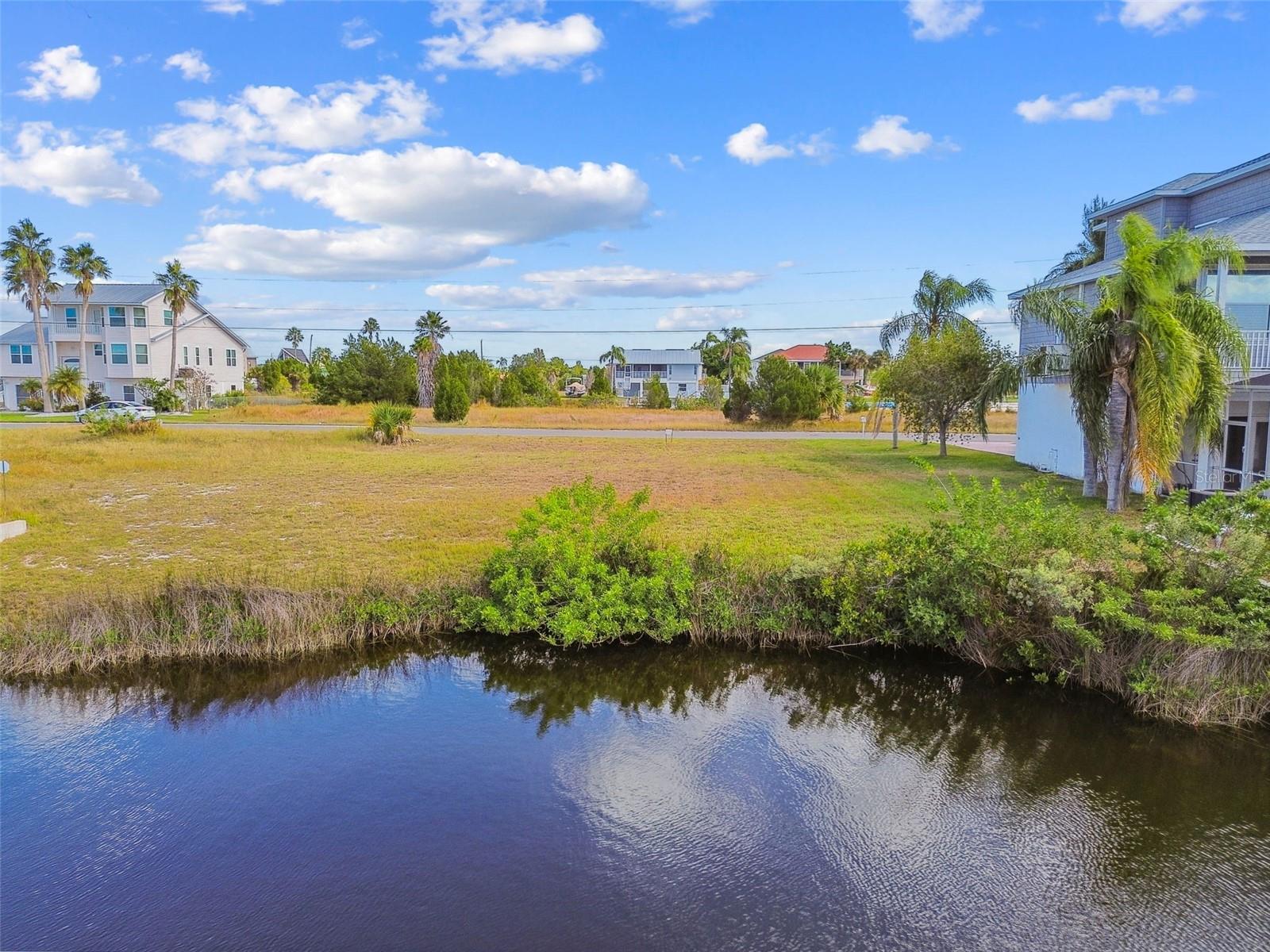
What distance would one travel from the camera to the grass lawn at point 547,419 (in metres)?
47.9

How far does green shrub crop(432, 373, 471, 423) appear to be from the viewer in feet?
155

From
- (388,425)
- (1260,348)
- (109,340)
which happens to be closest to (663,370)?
(109,340)

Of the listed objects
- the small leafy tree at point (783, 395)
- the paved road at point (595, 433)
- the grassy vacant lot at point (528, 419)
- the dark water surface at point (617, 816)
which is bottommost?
the dark water surface at point (617, 816)

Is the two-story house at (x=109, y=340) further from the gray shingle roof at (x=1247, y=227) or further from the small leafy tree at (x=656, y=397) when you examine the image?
the gray shingle roof at (x=1247, y=227)

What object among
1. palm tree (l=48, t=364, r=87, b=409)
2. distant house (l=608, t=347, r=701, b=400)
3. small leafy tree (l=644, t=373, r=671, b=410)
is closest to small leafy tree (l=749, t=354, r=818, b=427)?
small leafy tree (l=644, t=373, r=671, b=410)

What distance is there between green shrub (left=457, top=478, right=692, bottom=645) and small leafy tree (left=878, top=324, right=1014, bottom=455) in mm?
19529

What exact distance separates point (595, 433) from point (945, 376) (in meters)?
19.3

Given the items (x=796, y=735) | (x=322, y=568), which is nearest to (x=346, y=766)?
(x=796, y=735)

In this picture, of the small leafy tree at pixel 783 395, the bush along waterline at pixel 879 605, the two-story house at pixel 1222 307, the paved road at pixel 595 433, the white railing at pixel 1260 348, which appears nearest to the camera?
the bush along waterline at pixel 879 605

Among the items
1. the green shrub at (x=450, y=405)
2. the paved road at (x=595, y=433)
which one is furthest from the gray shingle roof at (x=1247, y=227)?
the green shrub at (x=450, y=405)

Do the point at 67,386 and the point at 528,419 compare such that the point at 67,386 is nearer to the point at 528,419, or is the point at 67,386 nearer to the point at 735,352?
the point at 528,419

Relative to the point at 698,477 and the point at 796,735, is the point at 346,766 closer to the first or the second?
the point at 796,735

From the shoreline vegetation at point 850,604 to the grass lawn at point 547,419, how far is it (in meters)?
35.0

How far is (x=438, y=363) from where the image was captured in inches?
Result: 2408
